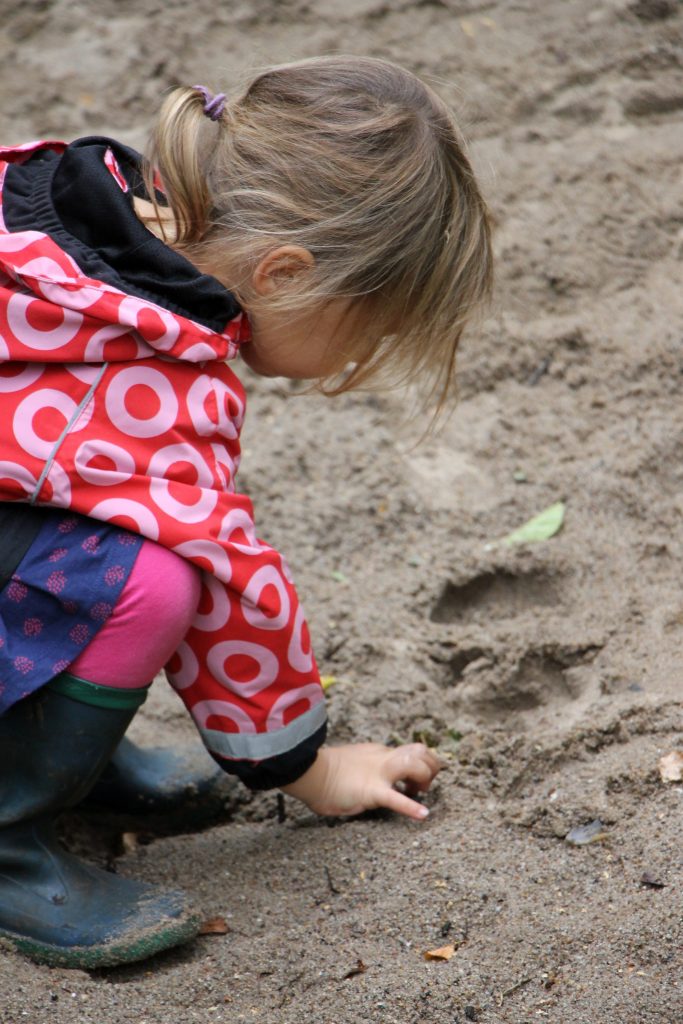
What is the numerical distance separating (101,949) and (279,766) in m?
0.34

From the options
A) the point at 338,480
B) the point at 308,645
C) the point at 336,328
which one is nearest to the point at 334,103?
the point at 336,328

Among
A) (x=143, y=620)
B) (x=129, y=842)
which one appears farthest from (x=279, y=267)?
(x=129, y=842)

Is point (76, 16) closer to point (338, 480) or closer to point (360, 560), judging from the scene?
point (338, 480)

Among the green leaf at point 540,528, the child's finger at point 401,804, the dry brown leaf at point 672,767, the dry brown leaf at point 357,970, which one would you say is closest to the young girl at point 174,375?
the child's finger at point 401,804

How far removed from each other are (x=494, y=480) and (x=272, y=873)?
3.41 ft

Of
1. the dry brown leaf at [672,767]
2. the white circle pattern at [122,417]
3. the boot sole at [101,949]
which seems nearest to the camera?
the white circle pattern at [122,417]

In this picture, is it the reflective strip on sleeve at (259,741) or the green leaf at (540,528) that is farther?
the green leaf at (540,528)

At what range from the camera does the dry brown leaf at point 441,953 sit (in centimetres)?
156

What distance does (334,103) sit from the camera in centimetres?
160

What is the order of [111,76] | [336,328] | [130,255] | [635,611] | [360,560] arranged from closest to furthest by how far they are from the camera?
[130,255]
[336,328]
[635,611]
[360,560]
[111,76]

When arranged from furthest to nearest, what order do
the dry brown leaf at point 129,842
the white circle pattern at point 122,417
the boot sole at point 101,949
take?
the dry brown leaf at point 129,842 → the boot sole at point 101,949 → the white circle pattern at point 122,417

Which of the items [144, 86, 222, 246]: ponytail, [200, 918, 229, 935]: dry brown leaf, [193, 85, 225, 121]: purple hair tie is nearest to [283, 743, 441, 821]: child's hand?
[200, 918, 229, 935]: dry brown leaf

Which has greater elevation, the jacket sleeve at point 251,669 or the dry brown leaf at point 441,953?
the jacket sleeve at point 251,669

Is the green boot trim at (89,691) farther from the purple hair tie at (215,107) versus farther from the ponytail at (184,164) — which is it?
the purple hair tie at (215,107)
